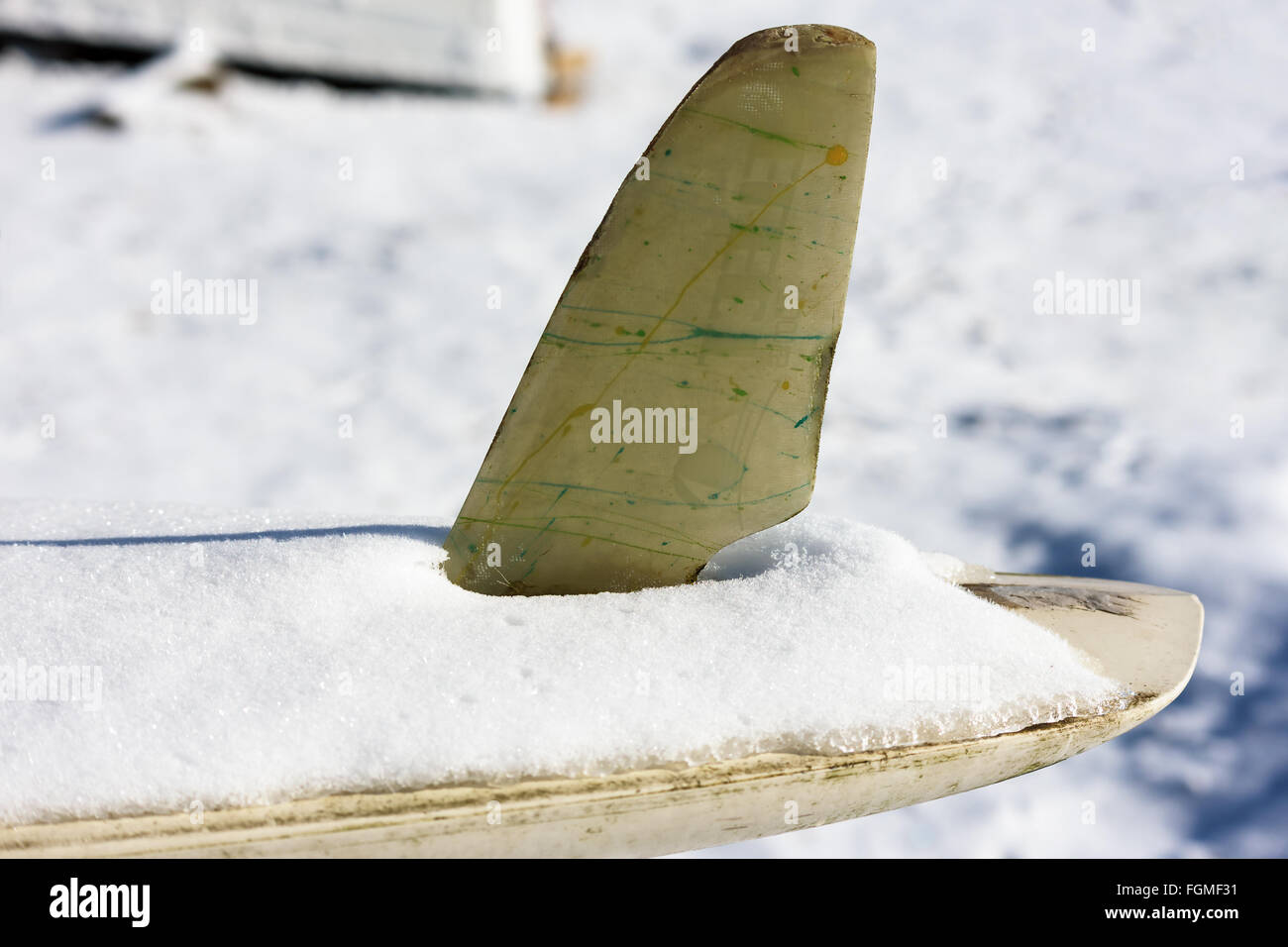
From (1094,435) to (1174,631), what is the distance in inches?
56.1

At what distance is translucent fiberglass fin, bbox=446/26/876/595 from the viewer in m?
1.07

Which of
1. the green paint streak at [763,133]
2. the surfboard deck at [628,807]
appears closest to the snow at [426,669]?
the surfboard deck at [628,807]

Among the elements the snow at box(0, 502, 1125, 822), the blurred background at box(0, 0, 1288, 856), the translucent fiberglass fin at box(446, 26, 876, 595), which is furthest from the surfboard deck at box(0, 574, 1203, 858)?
the blurred background at box(0, 0, 1288, 856)

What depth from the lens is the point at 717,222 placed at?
43.8 inches

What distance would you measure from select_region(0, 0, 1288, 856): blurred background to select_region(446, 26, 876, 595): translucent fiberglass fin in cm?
84

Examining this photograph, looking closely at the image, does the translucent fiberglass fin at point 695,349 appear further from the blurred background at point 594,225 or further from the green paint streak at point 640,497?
the blurred background at point 594,225

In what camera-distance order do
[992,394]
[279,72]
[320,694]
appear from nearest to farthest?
[320,694], [992,394], [279,72]

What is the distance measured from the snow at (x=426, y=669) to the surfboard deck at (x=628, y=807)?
0.02 metres

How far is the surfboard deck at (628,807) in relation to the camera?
90 centimetres

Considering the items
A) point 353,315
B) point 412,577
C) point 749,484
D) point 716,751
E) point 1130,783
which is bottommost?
point 1130,783

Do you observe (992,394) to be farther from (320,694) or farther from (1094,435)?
(320,694)

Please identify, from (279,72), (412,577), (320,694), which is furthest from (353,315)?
(320,694)

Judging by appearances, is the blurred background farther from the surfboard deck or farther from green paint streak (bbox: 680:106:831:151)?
green paint streak (bbox: 680:106:831:151)

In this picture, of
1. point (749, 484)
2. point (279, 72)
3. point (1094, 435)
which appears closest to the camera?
point (749, 484)
